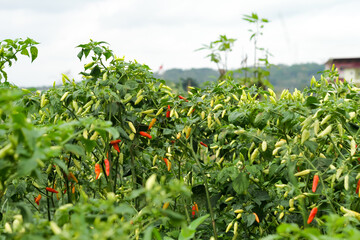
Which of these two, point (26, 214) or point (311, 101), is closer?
point (26, 214)

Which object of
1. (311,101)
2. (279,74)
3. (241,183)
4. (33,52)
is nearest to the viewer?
(311,101)

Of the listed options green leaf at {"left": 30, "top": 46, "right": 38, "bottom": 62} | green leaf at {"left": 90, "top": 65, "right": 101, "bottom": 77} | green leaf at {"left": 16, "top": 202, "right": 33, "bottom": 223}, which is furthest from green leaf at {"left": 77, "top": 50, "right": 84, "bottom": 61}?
green leaf at {"left": 16, "top": 202, "right": 33, "bottom": 223}

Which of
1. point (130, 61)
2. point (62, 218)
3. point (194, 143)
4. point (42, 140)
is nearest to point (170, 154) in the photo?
point (194, 143)

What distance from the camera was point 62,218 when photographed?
1568mm

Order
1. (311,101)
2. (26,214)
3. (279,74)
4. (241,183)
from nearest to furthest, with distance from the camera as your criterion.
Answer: (26,214)
(311,101)
(241,183)
(279,74)

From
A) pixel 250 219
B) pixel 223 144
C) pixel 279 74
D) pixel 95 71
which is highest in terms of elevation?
pixel 95 71

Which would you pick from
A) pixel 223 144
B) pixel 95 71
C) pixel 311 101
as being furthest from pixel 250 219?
pixel 95 71

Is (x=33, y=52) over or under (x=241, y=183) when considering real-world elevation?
over

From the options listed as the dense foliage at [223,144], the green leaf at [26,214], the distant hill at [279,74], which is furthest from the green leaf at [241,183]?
the distant hill at [279,74]

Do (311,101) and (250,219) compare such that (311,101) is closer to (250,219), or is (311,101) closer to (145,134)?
(250,219)

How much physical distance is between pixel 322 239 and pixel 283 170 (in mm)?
1141

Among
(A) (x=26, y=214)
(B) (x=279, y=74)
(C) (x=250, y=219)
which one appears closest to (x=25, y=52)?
(A) (x=26, y=214)

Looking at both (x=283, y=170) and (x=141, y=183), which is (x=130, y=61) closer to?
(x=141, y=183)

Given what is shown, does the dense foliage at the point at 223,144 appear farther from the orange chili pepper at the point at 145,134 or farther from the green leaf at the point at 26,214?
the green leaf at the point at 26,214
